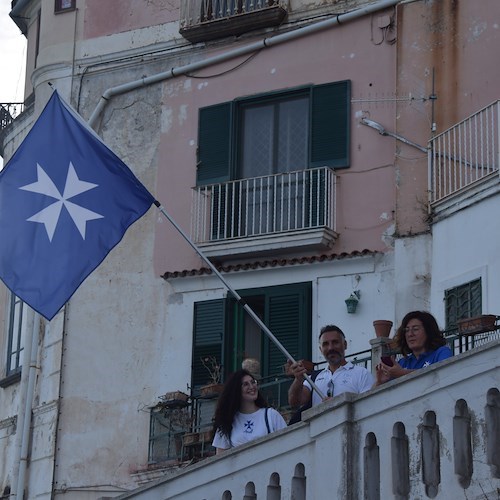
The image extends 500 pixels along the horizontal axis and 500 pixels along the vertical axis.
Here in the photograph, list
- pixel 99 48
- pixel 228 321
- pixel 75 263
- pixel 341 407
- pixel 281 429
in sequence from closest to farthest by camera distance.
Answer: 1. pixel 341 407
2. pixel 281 429
3. pixel 75 263
4. pixel 228 321
5. pixel 99 48

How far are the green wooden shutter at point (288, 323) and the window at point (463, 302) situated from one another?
2.43 meters

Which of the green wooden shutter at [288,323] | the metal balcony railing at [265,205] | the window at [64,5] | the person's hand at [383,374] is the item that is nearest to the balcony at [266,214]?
→ the metal balcony railing at [265,205]

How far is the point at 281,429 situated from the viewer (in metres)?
11.7

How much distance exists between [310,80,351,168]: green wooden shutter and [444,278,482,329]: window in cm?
291

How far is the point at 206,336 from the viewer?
816 inches

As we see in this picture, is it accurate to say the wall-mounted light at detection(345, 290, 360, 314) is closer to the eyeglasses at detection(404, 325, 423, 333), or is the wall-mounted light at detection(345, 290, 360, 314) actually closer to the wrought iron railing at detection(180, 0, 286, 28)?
the wrought iron railing at detection(180, 0, 286, 28)

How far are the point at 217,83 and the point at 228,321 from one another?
3.48 m

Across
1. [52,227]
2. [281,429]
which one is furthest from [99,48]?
[281,429]

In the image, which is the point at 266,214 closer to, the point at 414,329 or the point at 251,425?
the point at 251,425

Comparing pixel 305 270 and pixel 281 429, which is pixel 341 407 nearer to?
pixel 281 429

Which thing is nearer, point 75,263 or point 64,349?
point 75,263

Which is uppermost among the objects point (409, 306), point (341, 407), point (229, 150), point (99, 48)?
point (99, 48)

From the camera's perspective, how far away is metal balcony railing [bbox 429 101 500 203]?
1822 cm

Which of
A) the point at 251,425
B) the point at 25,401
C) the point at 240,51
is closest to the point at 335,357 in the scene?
the point at 251,425
